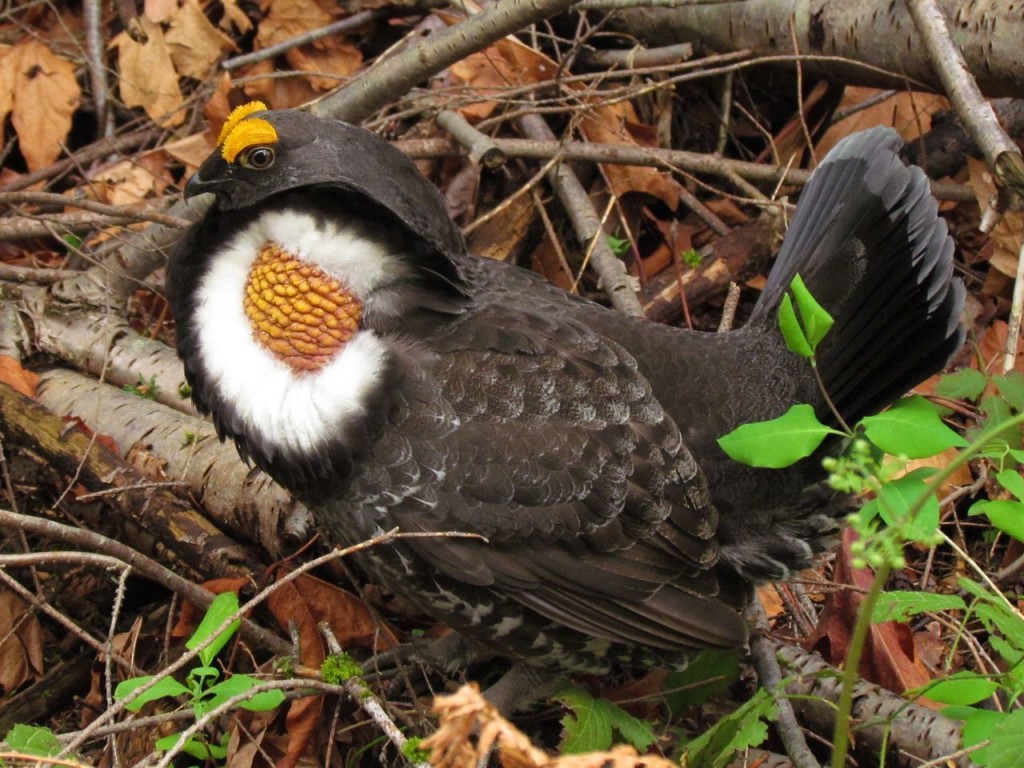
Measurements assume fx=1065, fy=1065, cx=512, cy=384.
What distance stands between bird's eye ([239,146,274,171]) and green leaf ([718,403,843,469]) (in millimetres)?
1270

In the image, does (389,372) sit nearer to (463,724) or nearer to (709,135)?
(463,724)

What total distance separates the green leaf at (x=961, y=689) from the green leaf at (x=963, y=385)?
3.78ft

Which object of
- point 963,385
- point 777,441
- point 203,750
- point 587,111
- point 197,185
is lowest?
point 203,750

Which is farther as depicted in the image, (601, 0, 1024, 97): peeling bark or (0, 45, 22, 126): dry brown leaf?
(0, 45, 22, 126): dry brown leaf

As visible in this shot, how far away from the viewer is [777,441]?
2.20 m

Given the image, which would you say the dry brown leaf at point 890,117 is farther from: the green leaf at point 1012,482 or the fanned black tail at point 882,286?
the green leaf at point 1012,482

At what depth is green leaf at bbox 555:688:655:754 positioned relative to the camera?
8.85 ft

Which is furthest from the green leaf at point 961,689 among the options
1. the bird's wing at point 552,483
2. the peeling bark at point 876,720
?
the bird's wing at point 552,483

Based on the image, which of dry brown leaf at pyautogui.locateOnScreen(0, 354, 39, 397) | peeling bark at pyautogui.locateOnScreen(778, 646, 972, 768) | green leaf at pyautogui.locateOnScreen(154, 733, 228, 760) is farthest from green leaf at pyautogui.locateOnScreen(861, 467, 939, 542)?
dry brown leaf at pyautogui.locateOnScreen(0, 354, 39, 397)

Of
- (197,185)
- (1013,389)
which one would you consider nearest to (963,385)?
(1013,389)

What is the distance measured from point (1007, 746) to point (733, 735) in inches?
26.7

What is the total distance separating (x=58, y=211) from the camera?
4.37 metres

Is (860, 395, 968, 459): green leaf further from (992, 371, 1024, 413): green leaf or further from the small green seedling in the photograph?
the small green seedling

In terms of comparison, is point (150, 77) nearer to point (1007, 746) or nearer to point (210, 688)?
point (210, 688)
